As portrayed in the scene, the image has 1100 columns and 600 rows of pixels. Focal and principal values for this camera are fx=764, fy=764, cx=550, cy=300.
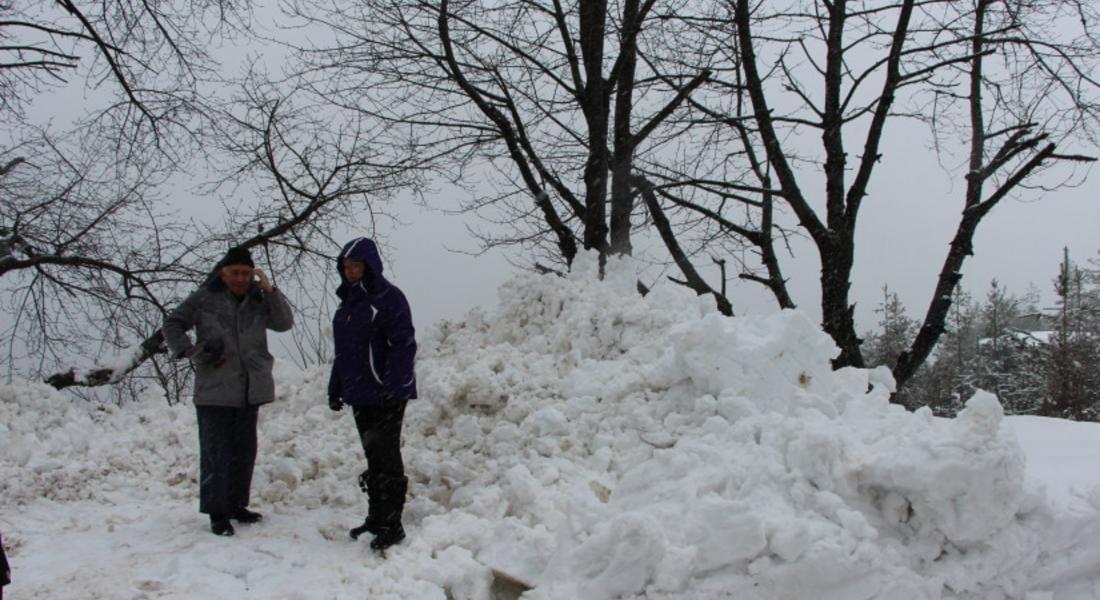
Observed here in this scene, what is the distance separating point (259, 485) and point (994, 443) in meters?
4.34

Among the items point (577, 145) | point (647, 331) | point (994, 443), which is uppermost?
point (577, 145)

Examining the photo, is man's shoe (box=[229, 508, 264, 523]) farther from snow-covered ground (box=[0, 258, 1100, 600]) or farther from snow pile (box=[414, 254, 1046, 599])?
snow pile (box=[414, 254, 1046, 599])

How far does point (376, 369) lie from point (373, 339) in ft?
0.57

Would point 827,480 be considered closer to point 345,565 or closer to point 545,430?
point 545,430

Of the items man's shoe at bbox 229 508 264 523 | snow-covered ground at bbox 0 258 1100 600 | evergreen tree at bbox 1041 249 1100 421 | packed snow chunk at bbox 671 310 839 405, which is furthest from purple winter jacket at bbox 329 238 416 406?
evergreen tree at bbox 1041 249 1100 421

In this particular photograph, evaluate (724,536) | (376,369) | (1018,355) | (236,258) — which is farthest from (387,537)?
(1018,355)

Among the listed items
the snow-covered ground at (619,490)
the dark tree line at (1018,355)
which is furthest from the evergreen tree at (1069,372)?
the snow-covered ground at (619,490)

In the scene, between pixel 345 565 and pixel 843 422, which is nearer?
pixel 345 565

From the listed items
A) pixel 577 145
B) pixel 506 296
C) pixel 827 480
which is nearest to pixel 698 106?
pixel 577 145

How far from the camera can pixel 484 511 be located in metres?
4.30

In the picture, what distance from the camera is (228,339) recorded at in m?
4.71

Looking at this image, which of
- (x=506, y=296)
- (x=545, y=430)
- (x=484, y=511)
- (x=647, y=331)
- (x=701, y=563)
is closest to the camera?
(x=701, y=563)

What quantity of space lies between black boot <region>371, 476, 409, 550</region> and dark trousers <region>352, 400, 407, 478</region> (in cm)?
5

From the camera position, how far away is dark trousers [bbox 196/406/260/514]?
4.41 m
